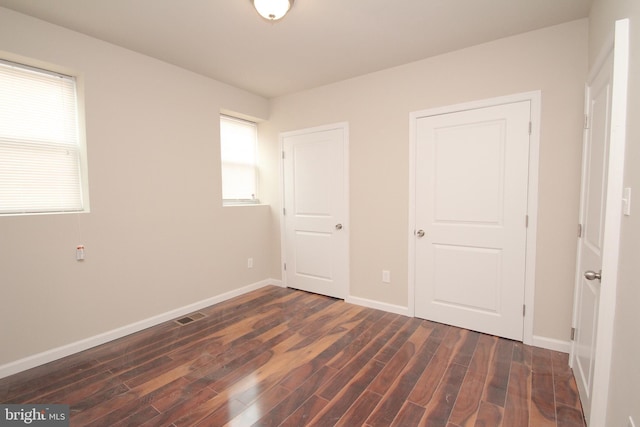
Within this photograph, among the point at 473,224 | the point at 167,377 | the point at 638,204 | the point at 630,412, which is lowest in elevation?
the point at 167,377

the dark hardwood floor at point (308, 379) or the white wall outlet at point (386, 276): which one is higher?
the white wall outlet at point (386, 276)

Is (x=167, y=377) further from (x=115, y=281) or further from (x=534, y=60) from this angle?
(x=534, y=60)

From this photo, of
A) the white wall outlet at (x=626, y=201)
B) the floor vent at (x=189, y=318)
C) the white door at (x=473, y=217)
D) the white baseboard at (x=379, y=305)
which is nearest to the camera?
the white wall outlet at (x=626, y=201)

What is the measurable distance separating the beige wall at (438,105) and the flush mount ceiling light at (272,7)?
1.52 metres

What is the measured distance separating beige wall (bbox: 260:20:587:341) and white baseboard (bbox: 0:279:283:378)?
5.56ft

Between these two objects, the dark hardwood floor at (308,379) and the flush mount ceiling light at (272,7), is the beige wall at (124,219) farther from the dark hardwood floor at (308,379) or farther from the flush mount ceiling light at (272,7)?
the flush mount ceiling light at (272,7)

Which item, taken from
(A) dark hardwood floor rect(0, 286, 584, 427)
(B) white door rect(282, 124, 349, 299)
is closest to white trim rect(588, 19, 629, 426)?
(A) dark hardwood floor rect(0, 286, 584, 427)

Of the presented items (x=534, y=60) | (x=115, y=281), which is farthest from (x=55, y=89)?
(x=534, y=60)

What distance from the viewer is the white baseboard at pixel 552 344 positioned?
95.9 inches

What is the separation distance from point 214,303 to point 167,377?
4.75ft

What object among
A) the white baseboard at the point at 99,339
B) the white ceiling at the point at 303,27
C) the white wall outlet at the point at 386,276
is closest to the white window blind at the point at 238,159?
the white ceiling at the point at 303,27

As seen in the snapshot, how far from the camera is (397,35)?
100.0 inches

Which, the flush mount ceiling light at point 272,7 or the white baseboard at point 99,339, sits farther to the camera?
the white baseboard at point 99,339

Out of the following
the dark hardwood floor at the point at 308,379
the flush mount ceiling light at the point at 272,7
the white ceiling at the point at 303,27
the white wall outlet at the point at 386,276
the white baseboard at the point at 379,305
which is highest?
the white ceiling at the point at 303,27
